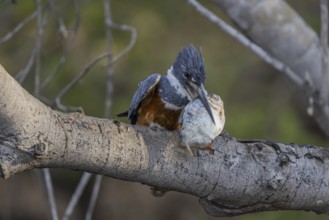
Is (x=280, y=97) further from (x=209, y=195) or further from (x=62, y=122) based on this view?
(x=62, y=122)

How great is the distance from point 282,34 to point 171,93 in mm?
814

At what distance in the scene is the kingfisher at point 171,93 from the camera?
3.32m

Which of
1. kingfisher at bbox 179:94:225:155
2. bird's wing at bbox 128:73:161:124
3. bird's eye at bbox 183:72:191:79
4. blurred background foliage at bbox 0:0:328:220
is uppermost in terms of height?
kingfisher at bbox 179:94:225:155

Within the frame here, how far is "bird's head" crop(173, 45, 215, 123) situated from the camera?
327cm

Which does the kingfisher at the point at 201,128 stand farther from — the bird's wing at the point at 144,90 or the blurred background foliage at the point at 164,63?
the blurred background foliage at the point at 164,63

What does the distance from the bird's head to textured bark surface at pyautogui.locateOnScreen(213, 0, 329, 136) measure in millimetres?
541

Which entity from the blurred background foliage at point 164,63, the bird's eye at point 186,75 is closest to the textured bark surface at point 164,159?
the bird's eye at point 186,75

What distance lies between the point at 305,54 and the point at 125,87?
183 cm

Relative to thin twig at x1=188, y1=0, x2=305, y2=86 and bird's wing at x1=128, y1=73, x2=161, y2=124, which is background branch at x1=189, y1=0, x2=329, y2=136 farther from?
bird's wing at x1=128, y1=73, x2=161, y2=124

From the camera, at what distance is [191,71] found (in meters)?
3.33

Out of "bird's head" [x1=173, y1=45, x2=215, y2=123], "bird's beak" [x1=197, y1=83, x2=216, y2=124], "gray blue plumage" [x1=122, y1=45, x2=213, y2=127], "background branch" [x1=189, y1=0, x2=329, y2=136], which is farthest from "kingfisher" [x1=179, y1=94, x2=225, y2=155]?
"background branch" [x1=189, y1=0, x2=329, y2=136]

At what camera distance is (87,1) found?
4902mm

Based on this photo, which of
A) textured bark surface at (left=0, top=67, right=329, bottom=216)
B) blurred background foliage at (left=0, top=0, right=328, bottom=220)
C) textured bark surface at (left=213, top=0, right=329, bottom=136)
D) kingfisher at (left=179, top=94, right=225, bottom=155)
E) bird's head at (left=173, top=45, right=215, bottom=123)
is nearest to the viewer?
textured bark surface at (left=0, top=67, right=329, bottom=216)

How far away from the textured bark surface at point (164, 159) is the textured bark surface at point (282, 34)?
109 centimetres
